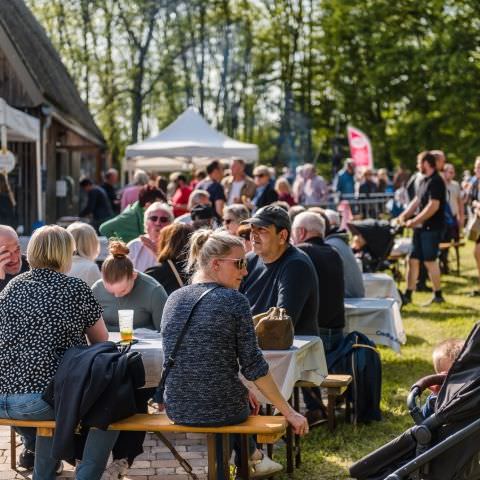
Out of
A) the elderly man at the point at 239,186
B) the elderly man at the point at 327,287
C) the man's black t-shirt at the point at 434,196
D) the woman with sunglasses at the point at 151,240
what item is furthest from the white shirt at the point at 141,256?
the elderly man at the point at 239,186

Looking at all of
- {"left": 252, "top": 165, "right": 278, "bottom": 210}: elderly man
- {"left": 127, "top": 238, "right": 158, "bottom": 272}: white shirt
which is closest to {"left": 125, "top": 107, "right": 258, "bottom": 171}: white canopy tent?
{"left": 252, "top": 165, "right": 278, "bottom": 210}: elderly man

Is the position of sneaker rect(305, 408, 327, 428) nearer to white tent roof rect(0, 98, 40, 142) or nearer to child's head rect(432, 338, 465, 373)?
child's head rect(432, 338, 465, 373)

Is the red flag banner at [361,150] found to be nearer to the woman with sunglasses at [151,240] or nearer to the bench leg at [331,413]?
the woman with sunglasses at [151,240]

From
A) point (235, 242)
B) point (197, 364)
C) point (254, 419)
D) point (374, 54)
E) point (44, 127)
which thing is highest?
point (374, 54)

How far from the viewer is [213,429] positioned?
16.8 feet

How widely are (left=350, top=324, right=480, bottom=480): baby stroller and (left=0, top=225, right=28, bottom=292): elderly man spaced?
123 inches

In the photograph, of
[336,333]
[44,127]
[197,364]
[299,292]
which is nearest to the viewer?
[197,364]

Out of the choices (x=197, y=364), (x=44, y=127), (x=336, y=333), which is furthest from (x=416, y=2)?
(x=197, y=364)

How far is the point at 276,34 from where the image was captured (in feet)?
154

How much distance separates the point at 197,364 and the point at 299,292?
175cm

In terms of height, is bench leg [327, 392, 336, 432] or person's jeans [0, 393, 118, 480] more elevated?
person's jeans [0, 393, 118, 480]

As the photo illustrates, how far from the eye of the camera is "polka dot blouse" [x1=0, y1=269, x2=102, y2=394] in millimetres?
5250

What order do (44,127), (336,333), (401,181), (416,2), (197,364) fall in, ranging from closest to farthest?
(197,364)
(336,333)
(44,127)
(401,181)
(416,2)

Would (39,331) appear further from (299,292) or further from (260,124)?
(260,124)
